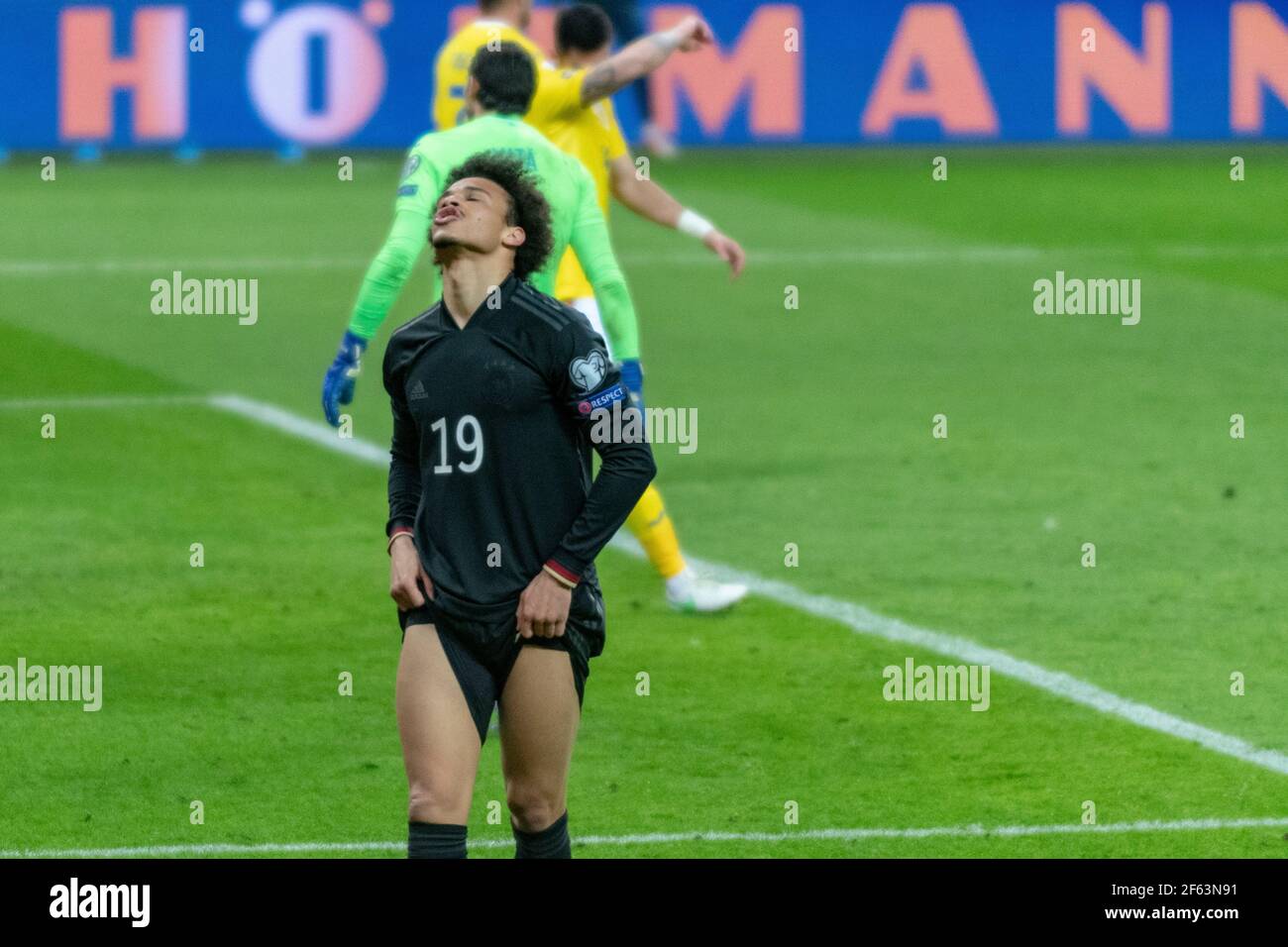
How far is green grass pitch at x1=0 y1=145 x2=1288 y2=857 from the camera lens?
7.49 m

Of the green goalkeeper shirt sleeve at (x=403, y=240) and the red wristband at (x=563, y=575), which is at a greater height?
the green goalkeeper shirt sleeve at (x=403, y=240)

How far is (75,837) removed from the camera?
23.2 ft

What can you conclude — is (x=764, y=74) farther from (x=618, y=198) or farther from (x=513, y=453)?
(x=513, y=453)

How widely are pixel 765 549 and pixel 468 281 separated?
5.11 meters

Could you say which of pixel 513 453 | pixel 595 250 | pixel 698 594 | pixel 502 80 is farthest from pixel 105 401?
pixel 513 453

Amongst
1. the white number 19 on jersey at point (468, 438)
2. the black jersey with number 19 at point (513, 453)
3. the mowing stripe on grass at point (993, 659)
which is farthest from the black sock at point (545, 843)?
the mowing stripe on grass at point (993, 659)

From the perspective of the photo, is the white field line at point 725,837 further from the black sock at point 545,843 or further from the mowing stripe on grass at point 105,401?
the mowing stripe on grass at point 105,401

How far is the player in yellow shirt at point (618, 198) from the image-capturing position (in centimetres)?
957

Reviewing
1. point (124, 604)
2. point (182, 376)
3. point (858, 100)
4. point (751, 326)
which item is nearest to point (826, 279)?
point (751, 326)

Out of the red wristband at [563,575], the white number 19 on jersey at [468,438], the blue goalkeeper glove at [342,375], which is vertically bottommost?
the red wristband at [563,575]

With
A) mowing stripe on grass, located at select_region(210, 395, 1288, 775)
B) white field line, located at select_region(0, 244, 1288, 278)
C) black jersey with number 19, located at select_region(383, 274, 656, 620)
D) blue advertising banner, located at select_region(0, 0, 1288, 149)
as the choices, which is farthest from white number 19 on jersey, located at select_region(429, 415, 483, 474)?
blue advertising banner, located at select_region(0, 0, 1288, 149)

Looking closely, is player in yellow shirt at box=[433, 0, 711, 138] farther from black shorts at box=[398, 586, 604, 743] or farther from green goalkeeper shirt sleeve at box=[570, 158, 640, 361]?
black shorts at box=[398, 586, 604, 743]

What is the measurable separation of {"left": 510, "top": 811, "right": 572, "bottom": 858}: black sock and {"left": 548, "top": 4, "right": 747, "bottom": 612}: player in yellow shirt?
3.37 m
